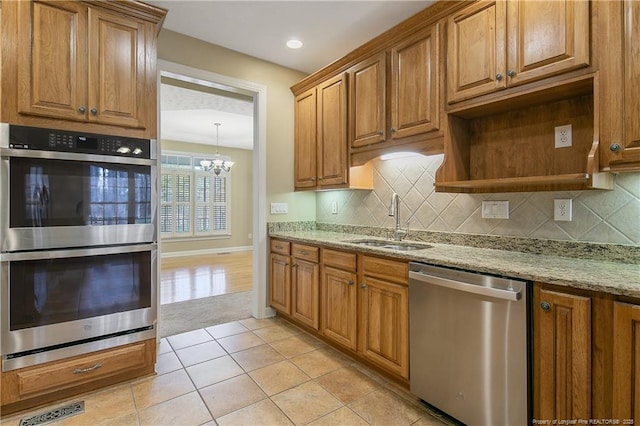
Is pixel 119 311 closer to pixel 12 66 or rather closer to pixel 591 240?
pixel 12 66

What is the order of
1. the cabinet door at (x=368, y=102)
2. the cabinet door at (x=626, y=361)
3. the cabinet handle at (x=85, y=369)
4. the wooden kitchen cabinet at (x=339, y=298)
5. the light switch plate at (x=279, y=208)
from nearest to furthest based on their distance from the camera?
1. the cabinet door at (x=626, y=361)
2. the cabinet handle at (x=85, y=369)
3. the wooden kitchen cabinet at (x=339, y=298)
4. the cabinet door at (x=368, y=102)
5. the light switch plate at (x=279, y=208)

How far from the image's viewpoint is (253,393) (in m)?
2.07

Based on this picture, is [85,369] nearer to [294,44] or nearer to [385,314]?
[385,314]

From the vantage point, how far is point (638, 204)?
1.63 metres

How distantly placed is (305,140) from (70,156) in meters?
2.08

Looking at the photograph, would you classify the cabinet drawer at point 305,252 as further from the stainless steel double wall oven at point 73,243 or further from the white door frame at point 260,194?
the stainless steel double wall oven at point 73,243

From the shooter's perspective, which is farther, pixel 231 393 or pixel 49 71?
pixel 231 393

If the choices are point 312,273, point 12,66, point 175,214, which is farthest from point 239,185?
point 12,66

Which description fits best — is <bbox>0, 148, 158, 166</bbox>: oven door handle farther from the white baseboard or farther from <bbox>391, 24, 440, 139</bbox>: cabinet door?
the white baseboard

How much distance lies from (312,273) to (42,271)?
1859 millimetres

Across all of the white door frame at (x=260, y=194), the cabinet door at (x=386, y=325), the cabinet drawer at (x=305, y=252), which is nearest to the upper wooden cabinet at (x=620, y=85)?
the cabinet door at (x=386, y=325)

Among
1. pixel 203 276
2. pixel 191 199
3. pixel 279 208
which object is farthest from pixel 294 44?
pixel 191 199

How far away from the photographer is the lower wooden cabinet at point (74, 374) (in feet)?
5.99

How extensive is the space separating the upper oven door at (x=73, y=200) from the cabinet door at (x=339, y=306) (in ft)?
4.61
